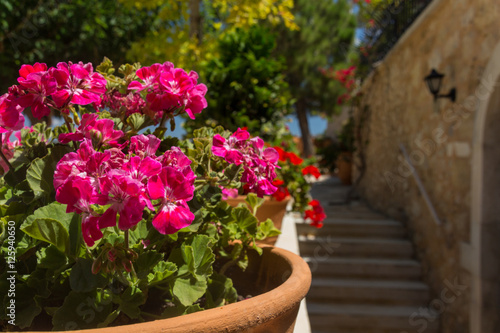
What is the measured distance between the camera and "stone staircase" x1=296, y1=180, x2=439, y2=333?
175 inches

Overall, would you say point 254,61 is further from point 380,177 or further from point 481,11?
point 380,177

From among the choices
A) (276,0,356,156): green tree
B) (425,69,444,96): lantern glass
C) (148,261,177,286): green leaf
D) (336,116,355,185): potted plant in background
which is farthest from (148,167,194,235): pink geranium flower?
(276,0,356,156): green tree

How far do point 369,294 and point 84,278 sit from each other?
4562 millimetres

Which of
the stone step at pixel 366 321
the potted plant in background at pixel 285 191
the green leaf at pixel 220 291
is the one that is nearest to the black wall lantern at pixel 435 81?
the potted plant in background at pixel 285 191

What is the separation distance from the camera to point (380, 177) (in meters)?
6.80

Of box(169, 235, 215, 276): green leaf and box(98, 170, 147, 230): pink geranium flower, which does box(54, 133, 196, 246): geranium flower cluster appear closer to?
box(98, 170, 147, 230): pink geranium flower

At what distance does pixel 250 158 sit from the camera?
896 mm

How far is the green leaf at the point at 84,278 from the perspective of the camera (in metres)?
0.71

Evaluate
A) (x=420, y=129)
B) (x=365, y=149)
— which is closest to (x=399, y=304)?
→ (x=420, y=129)

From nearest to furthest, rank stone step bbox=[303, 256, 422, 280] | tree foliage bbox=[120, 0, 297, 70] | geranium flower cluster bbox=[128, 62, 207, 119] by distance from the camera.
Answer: geranium flower cluster bbox=[128, 62, 207, 119]
tree foliage bbox=[120, 0, 297, 70]
stone step bbox=[303, 256, 422, 280]

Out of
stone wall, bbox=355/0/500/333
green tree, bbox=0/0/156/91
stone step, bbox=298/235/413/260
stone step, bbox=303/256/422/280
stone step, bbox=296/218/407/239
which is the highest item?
green tree, bbox=0/0/156/91

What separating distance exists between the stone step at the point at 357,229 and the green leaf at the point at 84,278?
4930mm

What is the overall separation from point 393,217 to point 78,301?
5.86 metres

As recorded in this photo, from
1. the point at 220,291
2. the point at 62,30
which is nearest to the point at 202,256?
the point at 220,291
